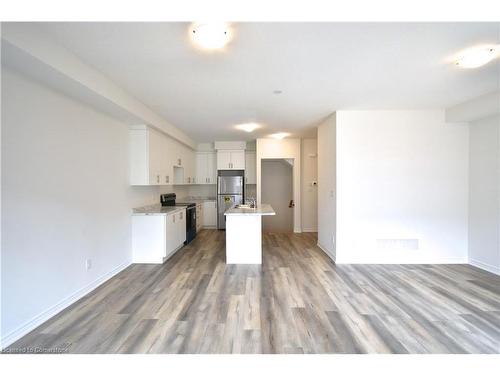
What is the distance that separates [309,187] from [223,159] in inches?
103

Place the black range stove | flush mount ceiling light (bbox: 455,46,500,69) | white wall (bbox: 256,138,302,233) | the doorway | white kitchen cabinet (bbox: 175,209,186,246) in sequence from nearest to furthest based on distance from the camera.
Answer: flush mount ceiling light (bbox: 455,46,500,69) < white kitchen cabinet (bbox: 175,209,186,246) < the black range stove < white wall (bbox: 256,138,302,233) < the doorway

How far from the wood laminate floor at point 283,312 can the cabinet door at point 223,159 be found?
3.70 meters

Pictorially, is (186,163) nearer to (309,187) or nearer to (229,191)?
(229,191)

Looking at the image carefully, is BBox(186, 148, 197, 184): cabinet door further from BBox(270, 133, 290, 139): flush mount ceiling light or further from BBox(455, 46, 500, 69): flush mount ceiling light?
BBox(455, 46, 500, 69): flush mount ceiling light

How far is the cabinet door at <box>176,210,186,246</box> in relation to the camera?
16.1 ft

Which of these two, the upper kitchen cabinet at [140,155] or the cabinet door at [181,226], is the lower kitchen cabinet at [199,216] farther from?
the upper kitchen cabinet at [140,155]

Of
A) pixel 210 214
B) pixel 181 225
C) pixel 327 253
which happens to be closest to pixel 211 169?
pixel 210 214

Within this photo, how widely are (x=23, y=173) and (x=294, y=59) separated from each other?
271 cm

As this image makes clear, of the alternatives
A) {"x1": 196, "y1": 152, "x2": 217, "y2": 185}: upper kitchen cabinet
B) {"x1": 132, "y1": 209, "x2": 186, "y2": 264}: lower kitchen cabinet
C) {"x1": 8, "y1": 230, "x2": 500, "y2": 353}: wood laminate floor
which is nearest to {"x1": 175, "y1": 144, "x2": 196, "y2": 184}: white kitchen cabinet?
{"x1": 196, "y1": 152, "x2": 217, "y2": 185}: upper kitchen cabinet

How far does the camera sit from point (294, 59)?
7.63ft

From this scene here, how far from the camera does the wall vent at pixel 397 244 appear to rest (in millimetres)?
4141

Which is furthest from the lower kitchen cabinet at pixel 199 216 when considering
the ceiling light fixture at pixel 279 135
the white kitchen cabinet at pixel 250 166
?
the ceiling light fixture at pixel 279 135

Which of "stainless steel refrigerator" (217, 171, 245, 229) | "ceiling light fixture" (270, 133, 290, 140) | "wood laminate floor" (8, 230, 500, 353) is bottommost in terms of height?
"wood laminate floor" (8, 230, 500, 353)
